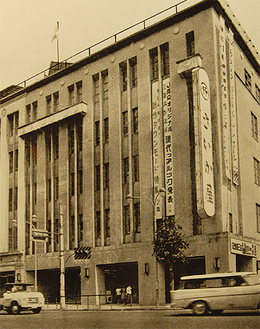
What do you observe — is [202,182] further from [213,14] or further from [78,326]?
[78,326]

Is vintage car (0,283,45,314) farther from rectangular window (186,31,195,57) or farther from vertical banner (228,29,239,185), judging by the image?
rectangular window (186,31,195,57)

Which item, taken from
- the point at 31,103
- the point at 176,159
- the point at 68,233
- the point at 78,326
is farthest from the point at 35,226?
the point at 78,326

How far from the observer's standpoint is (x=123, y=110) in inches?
1538

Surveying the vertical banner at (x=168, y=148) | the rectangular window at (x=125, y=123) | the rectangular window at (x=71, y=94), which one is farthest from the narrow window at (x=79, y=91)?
the vertical banner at (x=168, y=148)

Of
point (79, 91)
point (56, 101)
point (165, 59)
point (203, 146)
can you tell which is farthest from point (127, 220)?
point (56, 101)

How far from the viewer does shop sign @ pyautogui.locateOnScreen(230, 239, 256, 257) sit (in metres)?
31.8

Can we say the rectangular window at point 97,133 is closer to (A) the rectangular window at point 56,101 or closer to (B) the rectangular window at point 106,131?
(B) the rectangular window at point 106,131

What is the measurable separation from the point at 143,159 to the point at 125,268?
9719 millimetres

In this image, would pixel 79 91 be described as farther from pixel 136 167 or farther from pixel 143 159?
pixel 143 159

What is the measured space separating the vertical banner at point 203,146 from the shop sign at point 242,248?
2.50m

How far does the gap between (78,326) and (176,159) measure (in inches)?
735

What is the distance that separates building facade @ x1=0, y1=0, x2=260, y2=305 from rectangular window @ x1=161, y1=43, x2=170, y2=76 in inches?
3.5

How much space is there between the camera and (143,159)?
120ft

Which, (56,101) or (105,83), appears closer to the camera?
(105,83)
